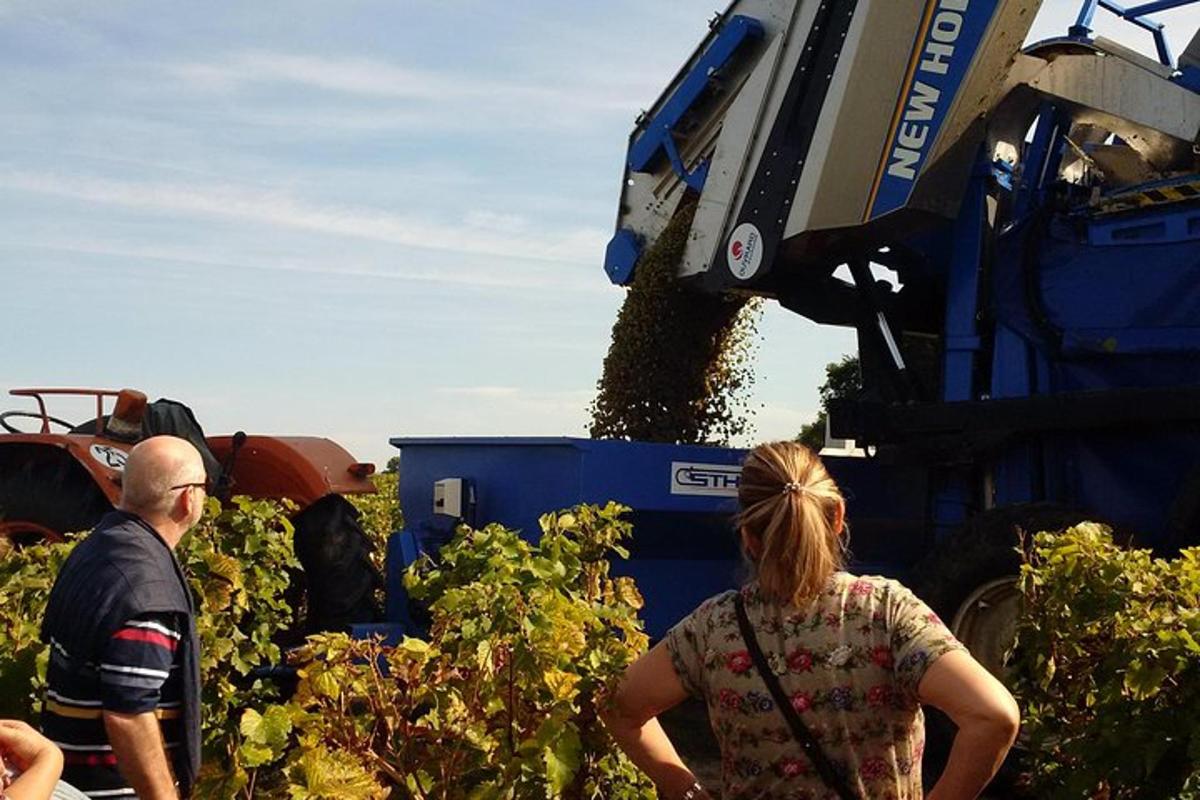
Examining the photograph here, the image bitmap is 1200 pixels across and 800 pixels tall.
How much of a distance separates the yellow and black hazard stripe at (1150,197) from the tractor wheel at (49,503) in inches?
182

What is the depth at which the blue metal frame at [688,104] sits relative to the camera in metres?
6.94

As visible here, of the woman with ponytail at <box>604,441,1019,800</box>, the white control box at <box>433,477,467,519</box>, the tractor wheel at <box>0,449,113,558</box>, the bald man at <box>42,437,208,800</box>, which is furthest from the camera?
the white control box at <box>433,477,467,519</box>

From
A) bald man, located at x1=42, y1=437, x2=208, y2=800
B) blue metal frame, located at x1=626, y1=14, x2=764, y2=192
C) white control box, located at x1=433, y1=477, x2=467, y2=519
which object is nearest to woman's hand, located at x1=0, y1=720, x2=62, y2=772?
bald man, located at x1=42, y1=437, x2=208, y2=800

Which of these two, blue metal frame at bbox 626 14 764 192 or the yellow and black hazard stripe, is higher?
blue metal frame at bbox 626 14 764 192

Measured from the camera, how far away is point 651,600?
6711mm

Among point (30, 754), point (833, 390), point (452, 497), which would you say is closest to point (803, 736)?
point (30, 754)

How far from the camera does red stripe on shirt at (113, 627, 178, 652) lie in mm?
3158

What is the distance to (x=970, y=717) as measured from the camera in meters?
2.39

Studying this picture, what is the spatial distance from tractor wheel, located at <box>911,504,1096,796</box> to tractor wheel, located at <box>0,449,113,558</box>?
371 centimetres

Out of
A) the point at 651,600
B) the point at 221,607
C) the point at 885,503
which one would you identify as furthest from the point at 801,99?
the point at 221,607

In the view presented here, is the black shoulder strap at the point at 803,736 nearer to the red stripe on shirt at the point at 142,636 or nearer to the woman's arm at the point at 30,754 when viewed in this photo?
the woman's arm at the point at 30,754

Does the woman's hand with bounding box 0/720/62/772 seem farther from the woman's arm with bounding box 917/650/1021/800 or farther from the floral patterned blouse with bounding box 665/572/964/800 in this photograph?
the woman's arm with bounding box 917/650/1021/800

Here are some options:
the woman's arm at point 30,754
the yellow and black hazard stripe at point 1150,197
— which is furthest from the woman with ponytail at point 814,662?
the yellow and black hazard stripe at point 1150,197

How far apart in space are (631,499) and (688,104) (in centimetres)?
211
